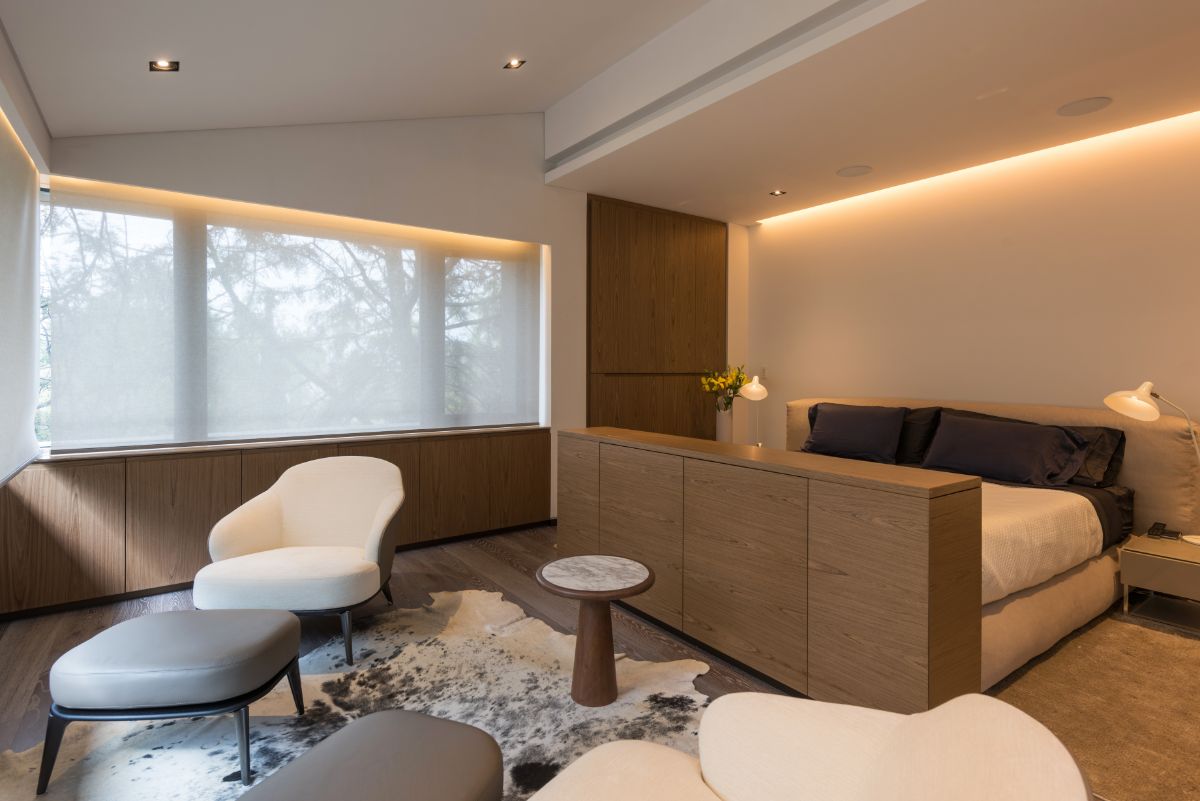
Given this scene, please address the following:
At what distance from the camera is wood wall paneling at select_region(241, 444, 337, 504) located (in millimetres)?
3631

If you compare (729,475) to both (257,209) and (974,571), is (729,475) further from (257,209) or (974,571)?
(257,209)

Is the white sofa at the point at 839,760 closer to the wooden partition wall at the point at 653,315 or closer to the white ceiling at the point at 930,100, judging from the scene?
the white ceiling at the point at 930,100

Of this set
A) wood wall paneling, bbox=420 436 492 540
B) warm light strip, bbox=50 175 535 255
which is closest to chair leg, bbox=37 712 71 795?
wood wall paneling, bbox=420 436 492 540

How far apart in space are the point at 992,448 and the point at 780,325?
7.68ft

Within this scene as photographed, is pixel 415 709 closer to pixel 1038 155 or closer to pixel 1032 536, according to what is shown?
pixel 1032 536

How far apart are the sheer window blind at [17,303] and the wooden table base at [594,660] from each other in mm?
2426

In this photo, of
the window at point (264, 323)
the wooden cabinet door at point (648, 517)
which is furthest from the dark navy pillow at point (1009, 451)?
the window at point (264, 323)

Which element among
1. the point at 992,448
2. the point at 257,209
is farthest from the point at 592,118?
the point at 992,448

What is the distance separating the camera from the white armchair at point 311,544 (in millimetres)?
2498

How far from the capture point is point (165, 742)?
2.02 meters

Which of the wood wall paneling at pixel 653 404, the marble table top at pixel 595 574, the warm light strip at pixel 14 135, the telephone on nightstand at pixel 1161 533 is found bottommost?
the telephone on nightstand at pixel 1161 533

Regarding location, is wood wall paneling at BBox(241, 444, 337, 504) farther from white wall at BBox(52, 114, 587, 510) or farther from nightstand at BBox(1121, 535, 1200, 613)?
Answer: nightstand at BBox(1121, 535, 1200, 613)

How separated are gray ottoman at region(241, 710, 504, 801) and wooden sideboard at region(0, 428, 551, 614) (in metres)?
1.52

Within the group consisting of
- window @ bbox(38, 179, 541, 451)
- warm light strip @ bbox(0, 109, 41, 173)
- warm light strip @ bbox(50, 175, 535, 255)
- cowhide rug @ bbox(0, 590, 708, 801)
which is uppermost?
warm light strip @ bbox(0, 109, 41, 173)
